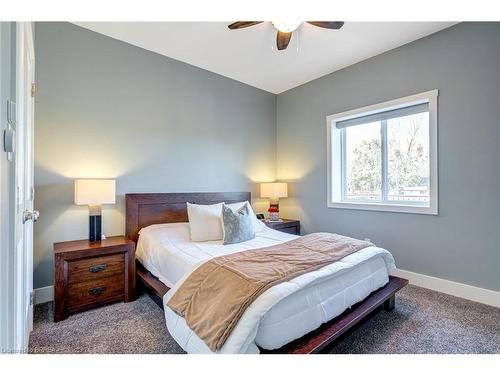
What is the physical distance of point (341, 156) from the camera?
3.81 m

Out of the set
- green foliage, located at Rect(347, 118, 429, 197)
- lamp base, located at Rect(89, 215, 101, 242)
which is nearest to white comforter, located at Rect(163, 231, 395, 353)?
lamp base, located at Rect(89, 215, 101, 242)

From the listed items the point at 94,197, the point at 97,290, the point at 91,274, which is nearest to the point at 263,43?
the point at 94,197

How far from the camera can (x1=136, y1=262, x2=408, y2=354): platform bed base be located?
4.52 ft

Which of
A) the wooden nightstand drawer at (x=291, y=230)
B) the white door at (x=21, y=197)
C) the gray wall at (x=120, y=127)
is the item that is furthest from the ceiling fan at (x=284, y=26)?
the wooden nightstand drawer at (x=291, y=230)

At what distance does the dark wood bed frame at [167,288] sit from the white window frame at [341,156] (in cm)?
102

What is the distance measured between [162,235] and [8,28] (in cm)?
201

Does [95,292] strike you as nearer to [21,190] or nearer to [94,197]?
[94,197]

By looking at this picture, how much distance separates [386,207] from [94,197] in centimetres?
329

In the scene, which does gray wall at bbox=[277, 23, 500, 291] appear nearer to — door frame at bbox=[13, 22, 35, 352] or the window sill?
the window sill

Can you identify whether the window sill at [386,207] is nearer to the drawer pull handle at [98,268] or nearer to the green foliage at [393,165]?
the green foliage at [393,165]
